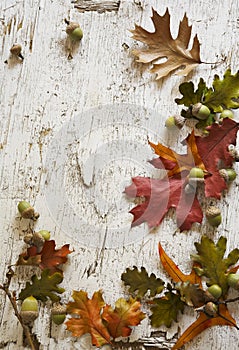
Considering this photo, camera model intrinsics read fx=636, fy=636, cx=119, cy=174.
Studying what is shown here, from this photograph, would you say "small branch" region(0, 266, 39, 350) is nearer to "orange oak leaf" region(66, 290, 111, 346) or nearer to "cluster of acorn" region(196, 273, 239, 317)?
"orange oak leaf" region(66, 290, 111, 346)

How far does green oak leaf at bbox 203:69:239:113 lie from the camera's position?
1666 mm

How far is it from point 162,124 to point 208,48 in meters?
0.25

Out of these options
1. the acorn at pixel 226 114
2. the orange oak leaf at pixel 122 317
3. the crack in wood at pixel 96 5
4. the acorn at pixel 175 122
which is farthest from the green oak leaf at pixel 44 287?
the crack in wood at pixel 96 5

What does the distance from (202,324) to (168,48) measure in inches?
28.6

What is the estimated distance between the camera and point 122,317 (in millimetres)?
1565

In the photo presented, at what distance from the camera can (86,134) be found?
1.71 metres

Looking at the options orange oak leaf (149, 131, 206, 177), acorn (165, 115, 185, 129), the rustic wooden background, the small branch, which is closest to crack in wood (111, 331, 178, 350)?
the rustic wooden background

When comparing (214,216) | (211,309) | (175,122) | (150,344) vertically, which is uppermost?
(175,122)

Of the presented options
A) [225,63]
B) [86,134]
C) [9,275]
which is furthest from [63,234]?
[225,63]

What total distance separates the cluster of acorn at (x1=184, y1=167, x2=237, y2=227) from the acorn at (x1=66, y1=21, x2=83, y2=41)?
19.4 inches

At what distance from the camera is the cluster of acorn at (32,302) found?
158 centimetres

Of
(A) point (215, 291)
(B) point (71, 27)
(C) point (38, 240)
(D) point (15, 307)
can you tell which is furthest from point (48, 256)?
(B) point (71, 27)

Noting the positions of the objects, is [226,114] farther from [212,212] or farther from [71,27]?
[71,27]

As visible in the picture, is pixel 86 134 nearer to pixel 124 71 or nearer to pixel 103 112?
pixel 103 112
